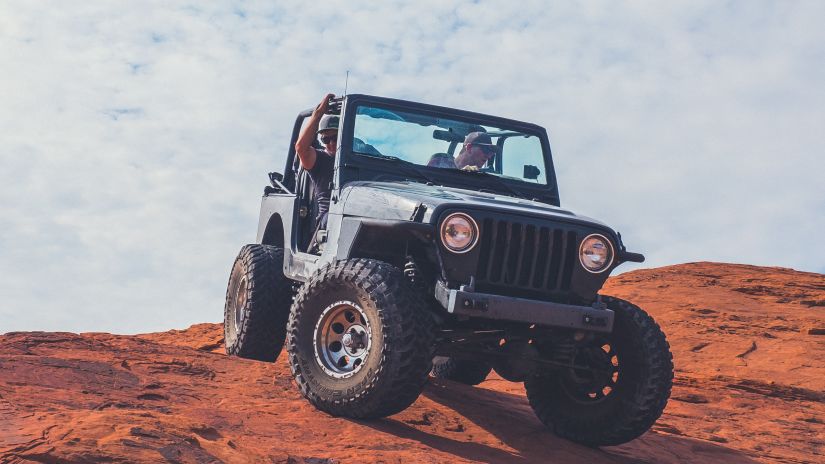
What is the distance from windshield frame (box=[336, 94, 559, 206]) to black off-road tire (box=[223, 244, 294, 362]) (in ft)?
5.32

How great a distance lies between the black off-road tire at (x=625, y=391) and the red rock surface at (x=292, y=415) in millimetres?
147

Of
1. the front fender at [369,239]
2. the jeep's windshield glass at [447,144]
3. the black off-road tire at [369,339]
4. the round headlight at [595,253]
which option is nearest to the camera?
the black off-road tire at [369,339]

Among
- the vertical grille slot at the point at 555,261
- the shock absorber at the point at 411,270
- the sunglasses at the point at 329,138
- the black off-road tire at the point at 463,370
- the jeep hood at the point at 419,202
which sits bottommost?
the black off-road tire at the point at 463,370

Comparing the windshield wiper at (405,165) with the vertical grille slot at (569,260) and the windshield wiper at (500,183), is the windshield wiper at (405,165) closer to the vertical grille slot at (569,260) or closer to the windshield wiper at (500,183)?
the windshield wiper at (500,183)

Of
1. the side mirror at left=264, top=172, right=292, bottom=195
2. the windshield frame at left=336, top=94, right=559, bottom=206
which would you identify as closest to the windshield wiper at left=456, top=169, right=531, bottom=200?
the windshield frame at left=336, top=94, right=559, bottom=206

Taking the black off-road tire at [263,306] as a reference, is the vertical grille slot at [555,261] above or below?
above

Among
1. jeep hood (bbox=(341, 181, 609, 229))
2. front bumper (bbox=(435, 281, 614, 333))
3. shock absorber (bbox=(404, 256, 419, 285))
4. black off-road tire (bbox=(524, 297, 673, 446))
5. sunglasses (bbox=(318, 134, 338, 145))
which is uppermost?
sunglasses (bbox=(318, 134, 338, 145))

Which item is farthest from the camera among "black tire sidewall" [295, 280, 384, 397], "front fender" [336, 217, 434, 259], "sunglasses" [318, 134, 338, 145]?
"sunglasses" [318, 134, 338, 145]

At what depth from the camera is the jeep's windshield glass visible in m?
6.62

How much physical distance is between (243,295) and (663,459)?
3.81 meters

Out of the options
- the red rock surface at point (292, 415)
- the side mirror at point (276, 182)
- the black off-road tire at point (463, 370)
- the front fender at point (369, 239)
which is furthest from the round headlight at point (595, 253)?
the side mirror at point (276, 182)

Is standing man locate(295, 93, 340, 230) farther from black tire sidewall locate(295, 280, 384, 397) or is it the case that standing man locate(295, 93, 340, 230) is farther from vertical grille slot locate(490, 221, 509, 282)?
vertical grille slot locate(490, 221, 509, 282)

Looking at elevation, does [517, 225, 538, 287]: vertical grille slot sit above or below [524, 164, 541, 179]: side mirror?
below

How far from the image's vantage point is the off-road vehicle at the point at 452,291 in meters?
5.15
